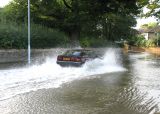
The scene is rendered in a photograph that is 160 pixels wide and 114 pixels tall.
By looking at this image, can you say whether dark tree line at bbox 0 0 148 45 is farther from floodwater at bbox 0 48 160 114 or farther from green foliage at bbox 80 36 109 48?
floodwater at bbox 0 48 160 114

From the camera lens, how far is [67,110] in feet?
28.1

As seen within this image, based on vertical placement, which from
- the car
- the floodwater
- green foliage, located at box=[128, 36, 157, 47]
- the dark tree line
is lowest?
the floodwater

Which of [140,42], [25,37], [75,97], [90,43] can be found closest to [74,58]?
[75,97]

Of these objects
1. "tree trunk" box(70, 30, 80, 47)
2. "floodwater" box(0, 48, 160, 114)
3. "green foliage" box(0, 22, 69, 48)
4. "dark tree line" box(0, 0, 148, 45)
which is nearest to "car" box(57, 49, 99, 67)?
"floodwater" box(0, 48, 160, 114)

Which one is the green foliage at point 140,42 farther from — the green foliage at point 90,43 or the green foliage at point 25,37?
the green foliage at point 25,37

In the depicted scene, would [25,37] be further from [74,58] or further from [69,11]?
[74,58]

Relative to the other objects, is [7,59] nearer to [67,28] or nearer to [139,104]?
[67,28]

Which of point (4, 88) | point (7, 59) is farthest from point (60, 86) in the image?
point (7, 59)

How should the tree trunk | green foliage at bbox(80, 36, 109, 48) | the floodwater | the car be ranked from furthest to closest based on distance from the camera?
green foliage at bbox(80, 36, 109, 48) < the tree trunk < the car < the floodwater

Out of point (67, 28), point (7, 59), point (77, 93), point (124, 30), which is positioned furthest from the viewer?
point (124, 30)

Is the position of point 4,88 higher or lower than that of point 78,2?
lower

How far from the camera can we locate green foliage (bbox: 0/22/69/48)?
27031 mm

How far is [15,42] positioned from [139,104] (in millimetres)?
20285

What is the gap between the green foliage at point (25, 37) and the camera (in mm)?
27031
